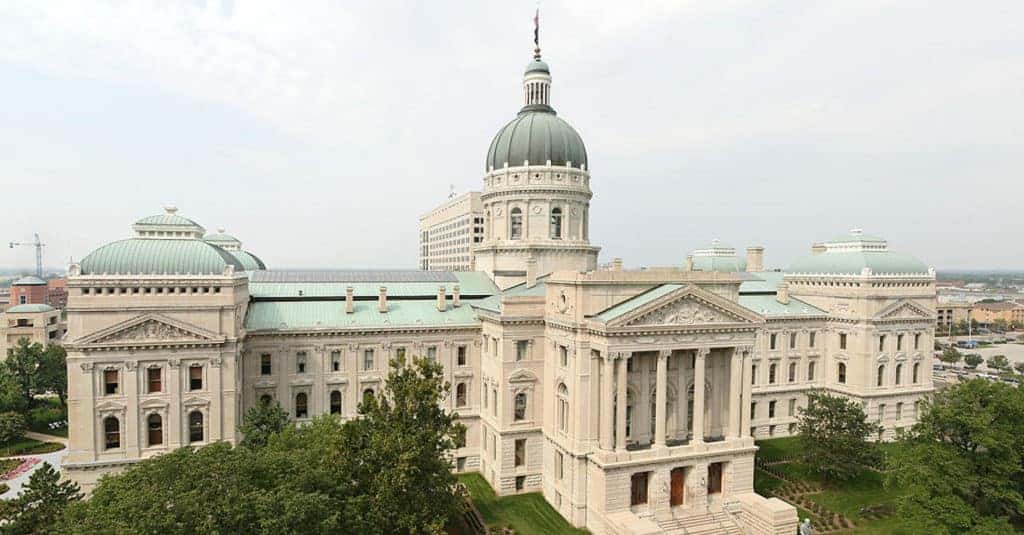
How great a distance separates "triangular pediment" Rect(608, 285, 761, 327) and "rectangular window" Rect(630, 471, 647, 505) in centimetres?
1195

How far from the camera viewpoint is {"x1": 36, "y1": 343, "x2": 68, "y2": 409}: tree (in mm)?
68250

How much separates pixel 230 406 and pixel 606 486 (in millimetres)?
30294

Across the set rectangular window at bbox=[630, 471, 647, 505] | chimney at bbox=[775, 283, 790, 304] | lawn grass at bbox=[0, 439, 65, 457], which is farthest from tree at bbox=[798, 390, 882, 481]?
lawn grass at bbox=[0, 439, 65, 457]

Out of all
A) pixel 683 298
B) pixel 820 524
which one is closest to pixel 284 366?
pixel 683 298

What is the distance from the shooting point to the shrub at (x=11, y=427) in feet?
179

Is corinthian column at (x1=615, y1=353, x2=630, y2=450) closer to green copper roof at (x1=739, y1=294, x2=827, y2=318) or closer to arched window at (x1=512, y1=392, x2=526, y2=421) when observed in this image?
arched window at (x1=512, y1=392, x2=526, y2=421)

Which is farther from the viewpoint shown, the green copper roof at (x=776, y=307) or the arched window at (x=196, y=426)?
the green copper roof at (x=776, y=307)

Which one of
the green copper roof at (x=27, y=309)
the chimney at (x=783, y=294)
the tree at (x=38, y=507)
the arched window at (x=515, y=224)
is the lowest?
the tree at (x=38, y=507)

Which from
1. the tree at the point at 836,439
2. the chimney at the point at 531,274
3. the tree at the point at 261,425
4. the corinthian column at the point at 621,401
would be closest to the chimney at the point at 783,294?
the tree at the point at 836,439

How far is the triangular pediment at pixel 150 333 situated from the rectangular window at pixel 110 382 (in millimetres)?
2503

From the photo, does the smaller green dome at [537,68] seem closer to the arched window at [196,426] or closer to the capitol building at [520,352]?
the capitol building at [520,352]

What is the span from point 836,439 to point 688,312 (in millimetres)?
19160

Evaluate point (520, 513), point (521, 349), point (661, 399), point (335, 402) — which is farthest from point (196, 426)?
point (661, 399)

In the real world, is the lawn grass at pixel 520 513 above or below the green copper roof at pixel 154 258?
below
